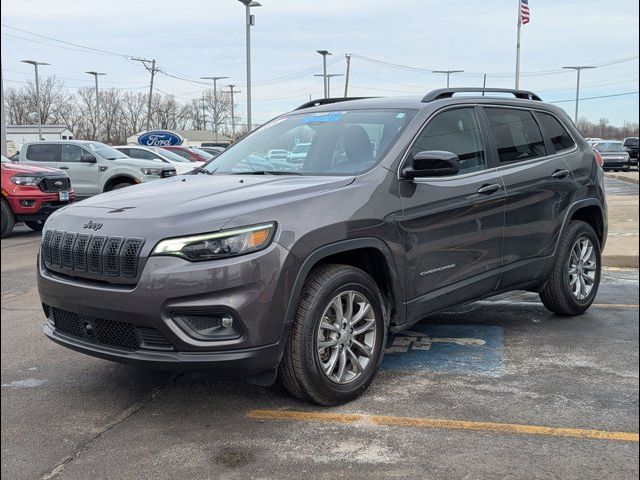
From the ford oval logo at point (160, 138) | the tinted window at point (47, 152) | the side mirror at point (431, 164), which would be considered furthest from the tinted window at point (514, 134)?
the ford oval logo at point (160, 138)

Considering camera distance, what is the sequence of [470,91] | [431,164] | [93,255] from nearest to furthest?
[93,255], [431,164], [470,91]

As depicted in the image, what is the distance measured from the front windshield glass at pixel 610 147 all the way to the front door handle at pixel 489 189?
31574mm

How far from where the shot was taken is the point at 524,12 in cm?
477

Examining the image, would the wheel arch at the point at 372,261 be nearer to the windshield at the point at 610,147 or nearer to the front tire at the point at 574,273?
the front tire at the point at 574,273

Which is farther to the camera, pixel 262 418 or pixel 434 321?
pixel 434 321

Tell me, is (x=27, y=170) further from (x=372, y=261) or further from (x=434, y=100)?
(x=372, y=261)

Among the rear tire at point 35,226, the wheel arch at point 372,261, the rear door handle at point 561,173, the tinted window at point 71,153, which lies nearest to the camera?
the wheel arch at point 372,261

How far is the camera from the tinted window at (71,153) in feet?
51.0

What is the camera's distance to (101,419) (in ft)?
12.0

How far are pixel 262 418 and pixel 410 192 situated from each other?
1.62 meters

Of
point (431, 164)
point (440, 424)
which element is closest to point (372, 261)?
point (431, 164)

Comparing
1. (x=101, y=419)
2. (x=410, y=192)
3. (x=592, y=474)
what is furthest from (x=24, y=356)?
(x=592, y=474)

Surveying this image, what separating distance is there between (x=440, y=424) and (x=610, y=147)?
33.9m

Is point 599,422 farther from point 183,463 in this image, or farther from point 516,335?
point 183,463
